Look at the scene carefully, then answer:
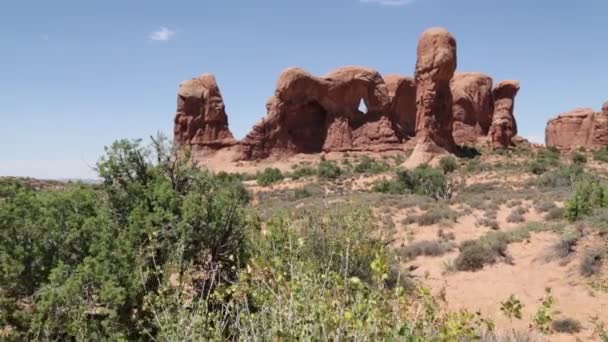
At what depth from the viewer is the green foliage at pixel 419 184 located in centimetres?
2709

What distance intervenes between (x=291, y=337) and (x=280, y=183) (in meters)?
Result: 36.9

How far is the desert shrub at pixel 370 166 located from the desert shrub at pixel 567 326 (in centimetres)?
3084

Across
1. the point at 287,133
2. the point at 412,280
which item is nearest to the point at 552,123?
the point at 287,133

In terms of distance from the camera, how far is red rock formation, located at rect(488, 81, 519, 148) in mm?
49719

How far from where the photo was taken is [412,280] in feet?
37.4

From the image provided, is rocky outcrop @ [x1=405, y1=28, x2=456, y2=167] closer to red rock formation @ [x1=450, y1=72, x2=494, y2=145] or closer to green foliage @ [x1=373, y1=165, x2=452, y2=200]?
green foliage @ [x1=373, y1=165, x2=452, y2=200]

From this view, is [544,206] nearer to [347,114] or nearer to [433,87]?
[433,87]

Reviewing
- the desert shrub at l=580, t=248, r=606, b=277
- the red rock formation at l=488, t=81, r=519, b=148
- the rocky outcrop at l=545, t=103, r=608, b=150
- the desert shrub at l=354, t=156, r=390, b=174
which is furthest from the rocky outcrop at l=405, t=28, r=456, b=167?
the desert shrub at l=580, t=248, r=606, b=277

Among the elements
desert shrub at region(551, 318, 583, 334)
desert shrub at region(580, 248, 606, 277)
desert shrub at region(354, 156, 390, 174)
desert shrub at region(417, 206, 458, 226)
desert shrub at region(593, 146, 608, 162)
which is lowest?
desert shrub at region(551, 318, 583, 334)

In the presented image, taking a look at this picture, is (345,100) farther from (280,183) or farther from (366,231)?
(366,231)

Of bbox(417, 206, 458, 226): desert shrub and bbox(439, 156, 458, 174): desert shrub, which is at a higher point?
bbox(439, 156, 458, 174): desert shrub

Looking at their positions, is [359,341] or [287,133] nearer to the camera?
[359,341]

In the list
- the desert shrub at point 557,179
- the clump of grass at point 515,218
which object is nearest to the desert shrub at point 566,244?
the clump of grass at point 515,218

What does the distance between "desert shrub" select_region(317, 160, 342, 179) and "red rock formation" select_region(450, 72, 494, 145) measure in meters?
17.9
